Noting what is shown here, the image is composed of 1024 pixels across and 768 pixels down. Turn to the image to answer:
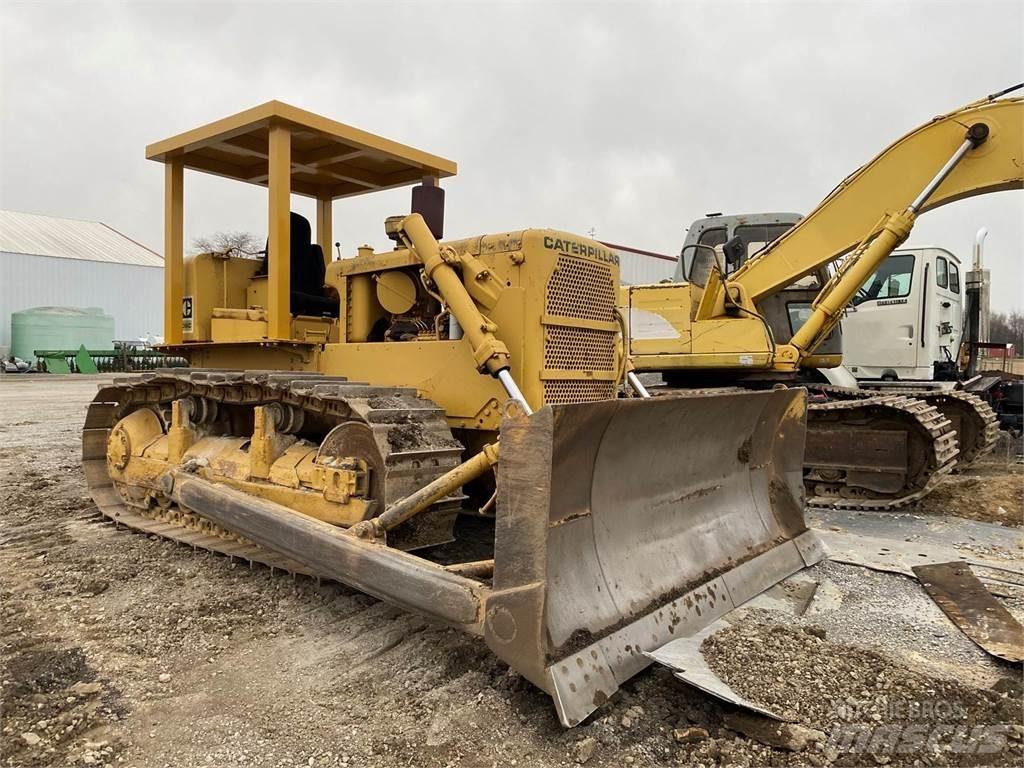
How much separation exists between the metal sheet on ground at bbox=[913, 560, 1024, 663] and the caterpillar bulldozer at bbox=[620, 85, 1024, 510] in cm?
196

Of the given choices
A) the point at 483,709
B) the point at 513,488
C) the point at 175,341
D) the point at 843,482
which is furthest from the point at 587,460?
the point at 843,482

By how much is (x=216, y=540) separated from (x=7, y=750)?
2206 mm

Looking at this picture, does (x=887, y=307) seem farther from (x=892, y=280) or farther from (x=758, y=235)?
(x=758, y=235)

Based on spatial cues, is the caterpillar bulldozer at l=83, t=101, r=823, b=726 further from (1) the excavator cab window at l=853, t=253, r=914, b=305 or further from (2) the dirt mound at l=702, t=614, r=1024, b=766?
(1) the excavator cab window at l=853, t=253, r=914, b=305

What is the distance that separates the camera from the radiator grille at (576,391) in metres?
4.16

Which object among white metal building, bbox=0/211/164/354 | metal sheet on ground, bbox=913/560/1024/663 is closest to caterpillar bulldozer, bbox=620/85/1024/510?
metal sheet on ground, bbox=913/560/1024/663

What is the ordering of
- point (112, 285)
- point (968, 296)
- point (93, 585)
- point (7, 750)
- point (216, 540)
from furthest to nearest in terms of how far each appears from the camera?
point (112, 285), point (968, 296), point (216, 540), point (93, 585), point (7, 750)

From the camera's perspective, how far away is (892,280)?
8469 mm

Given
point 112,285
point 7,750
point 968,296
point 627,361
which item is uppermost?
point 112,285

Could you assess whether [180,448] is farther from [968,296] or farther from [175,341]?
[968,296]

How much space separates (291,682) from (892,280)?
313 inches

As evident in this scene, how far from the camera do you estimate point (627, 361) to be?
4.88 m

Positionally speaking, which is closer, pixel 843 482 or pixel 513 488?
pixel 513 488

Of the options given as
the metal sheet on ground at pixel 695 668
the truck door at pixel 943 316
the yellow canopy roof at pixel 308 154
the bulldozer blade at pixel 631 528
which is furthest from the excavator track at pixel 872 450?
the metal sheet on ground at pixel 695 668
